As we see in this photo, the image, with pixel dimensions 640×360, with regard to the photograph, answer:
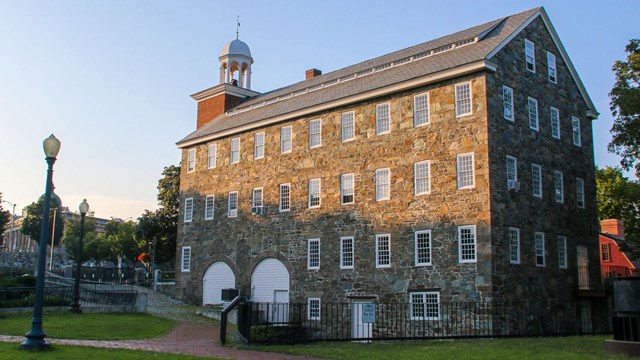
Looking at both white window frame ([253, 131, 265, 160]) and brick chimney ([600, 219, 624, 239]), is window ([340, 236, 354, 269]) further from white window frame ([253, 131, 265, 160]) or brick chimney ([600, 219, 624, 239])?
brick chimney ([600, 219, 624, 239])

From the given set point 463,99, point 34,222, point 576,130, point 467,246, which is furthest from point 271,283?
point 34,222

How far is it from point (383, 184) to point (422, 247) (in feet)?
11.5

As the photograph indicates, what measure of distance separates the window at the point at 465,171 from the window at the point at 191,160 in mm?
19354

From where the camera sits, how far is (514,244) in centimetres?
2538

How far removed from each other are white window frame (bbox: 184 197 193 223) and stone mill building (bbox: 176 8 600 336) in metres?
3.22

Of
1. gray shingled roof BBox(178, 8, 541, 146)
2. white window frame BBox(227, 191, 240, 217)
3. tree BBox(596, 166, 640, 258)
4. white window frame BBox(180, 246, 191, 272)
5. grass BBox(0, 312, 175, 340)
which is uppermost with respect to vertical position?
gray shingled roof BBox(178, 8, 541, 146)

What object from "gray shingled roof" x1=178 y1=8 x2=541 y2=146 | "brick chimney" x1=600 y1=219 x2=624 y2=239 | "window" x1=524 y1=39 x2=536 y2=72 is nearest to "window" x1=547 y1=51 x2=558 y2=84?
"window" x1=524 y1=39 x2=536 y2=72

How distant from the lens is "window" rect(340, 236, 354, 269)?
29.1 m

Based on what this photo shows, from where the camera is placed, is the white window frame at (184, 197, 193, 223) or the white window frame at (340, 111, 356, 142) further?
the white window frame at (184, 197, 193, 223)

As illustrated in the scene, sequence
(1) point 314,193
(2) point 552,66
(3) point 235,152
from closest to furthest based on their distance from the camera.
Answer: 1. (2) point 552,66
2. (1) point 314,193
3. (3) point 235,152

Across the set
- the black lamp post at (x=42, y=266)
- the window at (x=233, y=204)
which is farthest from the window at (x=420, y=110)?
the black lamp post at (x=42, y=266)

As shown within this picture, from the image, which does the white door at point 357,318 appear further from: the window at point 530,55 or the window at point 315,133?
the window at point 530,55

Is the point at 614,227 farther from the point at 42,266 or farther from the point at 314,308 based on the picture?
the point at 42,266

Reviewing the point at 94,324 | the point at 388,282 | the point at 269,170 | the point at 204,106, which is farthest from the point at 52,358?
the point at 204,106
